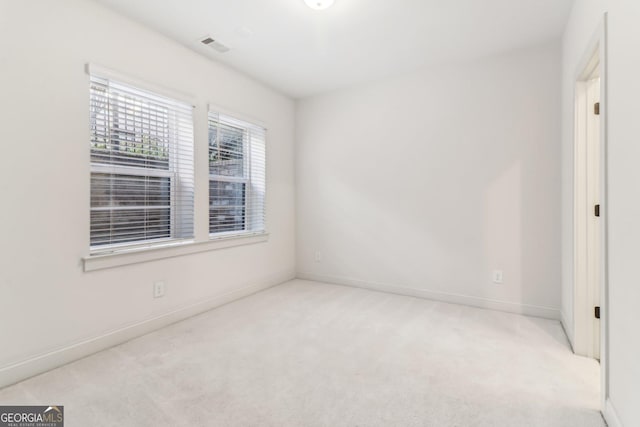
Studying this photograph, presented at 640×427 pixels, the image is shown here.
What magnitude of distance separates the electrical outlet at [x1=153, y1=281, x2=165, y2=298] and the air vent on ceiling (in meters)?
2.21

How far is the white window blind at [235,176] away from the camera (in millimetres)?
3244

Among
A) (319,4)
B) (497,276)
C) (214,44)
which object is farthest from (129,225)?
(497,276)

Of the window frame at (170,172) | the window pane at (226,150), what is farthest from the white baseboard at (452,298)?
the window frame at (170,172)

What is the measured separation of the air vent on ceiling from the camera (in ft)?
9.05

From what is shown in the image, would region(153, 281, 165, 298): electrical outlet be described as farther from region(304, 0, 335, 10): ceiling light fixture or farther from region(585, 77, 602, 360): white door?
region(585, 77, 602, 360): white door

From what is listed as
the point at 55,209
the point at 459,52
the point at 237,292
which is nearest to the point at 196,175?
the point at 55,209

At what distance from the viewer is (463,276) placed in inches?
128

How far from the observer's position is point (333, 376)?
6.31ft

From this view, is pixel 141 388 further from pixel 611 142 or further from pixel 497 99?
pixel 497 99

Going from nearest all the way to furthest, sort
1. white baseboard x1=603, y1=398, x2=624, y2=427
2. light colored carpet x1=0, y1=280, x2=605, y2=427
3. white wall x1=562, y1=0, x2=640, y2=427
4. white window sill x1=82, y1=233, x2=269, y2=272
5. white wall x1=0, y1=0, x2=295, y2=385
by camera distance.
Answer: white wall x1=562, y1=0, x2=640, y2=427 < white baseboard x1=603, y1=398, x2=624, y2=427 < light colored carpet x1=0, y1=280, x2=605, y2=427 < white wall x1=0, y1=0, x2=295, y2=385 < white window sill x1=82, y1=233, x2=269, y2=272

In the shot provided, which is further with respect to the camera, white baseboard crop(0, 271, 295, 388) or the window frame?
the window frame

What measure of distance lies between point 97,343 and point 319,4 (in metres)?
2.98

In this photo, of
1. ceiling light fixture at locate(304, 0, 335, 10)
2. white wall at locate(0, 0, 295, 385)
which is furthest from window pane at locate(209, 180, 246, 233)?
ceiling light fixture at locate(304, 0, 335, 10)

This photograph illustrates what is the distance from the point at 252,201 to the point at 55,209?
77.8 inches
